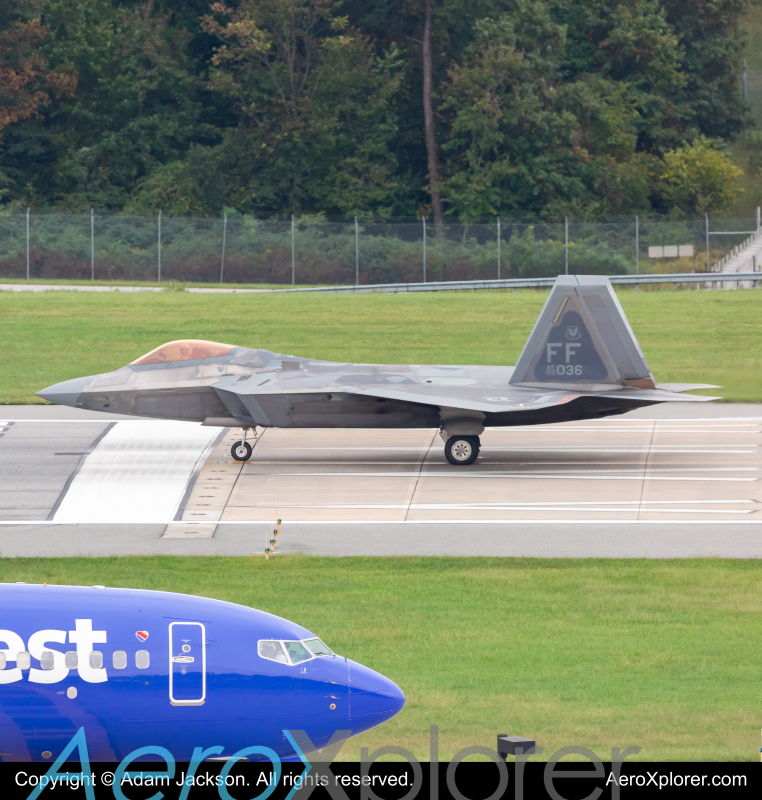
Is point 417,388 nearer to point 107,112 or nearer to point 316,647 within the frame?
point 316,647

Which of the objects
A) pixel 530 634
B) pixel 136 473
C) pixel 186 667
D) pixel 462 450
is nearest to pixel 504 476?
pixel 462 450

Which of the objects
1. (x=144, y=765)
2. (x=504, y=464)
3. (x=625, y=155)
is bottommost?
(x=504, y=464)

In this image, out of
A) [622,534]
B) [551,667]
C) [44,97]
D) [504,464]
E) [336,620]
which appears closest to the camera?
[551,667]

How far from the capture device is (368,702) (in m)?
11.1

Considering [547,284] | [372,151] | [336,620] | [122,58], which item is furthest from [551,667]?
[122,58]

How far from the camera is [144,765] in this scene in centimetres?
1044

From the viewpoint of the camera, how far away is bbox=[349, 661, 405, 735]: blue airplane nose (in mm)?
11094

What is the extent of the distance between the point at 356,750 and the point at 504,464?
17299mm

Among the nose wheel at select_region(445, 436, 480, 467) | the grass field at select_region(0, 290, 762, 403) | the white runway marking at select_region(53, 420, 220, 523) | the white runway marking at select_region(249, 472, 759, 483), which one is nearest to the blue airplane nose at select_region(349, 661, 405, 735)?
the white runway marking at select_region(53, 420, 220, 523)

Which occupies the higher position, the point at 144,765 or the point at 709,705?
the point at 144,765

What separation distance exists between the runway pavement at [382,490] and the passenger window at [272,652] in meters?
10.3

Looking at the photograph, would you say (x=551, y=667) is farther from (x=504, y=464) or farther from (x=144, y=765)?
(x=504, y=464)

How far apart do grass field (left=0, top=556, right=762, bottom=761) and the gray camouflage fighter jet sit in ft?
20.3

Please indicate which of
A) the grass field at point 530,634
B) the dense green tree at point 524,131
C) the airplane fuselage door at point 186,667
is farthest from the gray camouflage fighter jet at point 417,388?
the dense green tree at point 524,131
